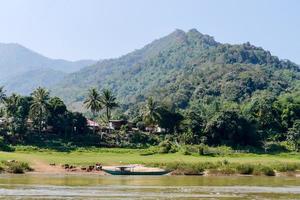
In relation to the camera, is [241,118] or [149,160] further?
[241,118]

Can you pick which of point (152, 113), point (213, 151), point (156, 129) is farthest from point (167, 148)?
point (156, 129)

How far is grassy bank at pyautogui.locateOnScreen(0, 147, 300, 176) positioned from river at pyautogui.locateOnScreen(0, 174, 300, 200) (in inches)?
495

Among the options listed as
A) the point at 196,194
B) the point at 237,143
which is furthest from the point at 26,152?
the point at 196,194

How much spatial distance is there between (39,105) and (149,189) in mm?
72820

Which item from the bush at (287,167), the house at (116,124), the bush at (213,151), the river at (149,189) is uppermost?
the house at (116,124)

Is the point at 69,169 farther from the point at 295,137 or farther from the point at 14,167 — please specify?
the point at 295,137

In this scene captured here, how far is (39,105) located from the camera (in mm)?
126312

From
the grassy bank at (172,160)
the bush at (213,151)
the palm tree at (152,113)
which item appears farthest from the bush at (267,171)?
the palm tree at (152,113)

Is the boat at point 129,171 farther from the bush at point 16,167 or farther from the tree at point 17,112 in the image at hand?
the tree at point 17,112

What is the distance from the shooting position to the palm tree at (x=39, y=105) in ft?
414

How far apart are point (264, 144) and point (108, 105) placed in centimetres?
3542

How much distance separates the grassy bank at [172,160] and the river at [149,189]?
12.6m

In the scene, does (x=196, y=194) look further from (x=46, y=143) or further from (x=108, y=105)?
(x=108, y=105)

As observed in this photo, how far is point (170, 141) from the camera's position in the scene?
417 feet
